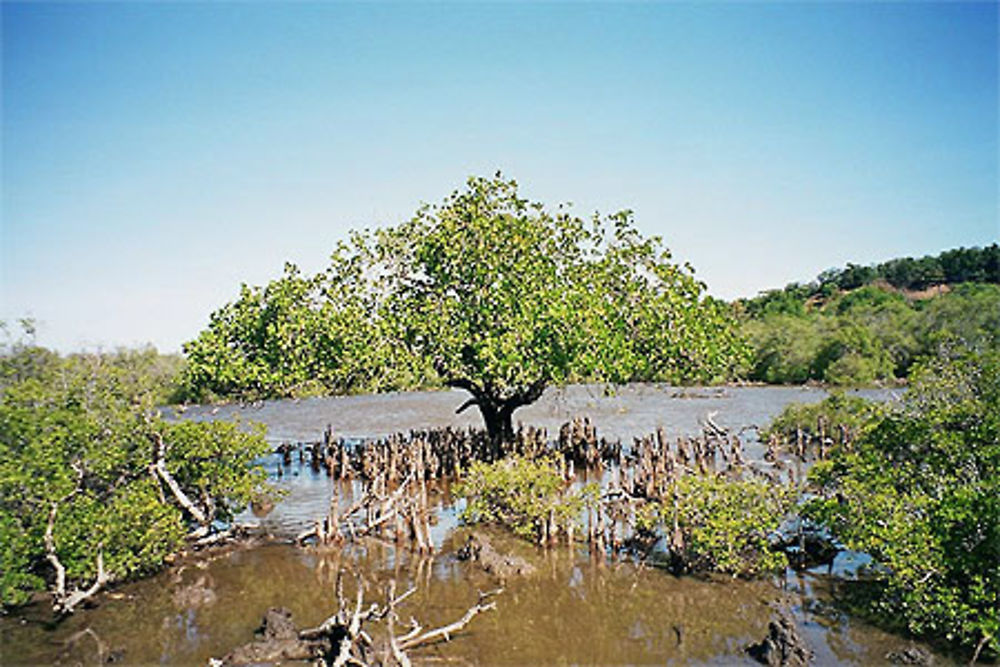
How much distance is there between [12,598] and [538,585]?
7.92m

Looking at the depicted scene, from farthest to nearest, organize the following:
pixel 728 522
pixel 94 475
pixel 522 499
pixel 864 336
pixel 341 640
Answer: pixel 864 336 → pixel 522 499 → pixel 94 475 → pixel 728 522 → pixel 341 640

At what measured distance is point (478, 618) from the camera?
10.6 metres

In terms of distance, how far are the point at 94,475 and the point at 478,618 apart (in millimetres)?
Result: 7419

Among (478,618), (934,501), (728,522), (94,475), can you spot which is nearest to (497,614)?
(478,618)

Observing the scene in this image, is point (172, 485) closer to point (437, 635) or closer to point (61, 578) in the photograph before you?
point (61, 578)

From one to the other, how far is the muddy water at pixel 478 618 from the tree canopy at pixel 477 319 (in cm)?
481

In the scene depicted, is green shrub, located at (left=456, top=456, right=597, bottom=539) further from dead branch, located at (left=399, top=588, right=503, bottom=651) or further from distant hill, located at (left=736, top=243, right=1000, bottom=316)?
distant hill, located at (left=736, top=243, right=1000, bottom=316)

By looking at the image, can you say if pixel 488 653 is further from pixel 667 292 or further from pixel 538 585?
pixel 667 292

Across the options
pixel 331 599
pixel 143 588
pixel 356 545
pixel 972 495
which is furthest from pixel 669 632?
pixel 143 588

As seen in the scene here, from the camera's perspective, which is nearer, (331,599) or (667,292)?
(331,599)

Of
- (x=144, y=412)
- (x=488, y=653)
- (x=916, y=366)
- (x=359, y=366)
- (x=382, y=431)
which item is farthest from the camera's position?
(x=382, y=431)

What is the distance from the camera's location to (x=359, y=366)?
59.2 feet

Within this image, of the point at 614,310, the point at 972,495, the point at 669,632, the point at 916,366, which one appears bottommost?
the point at 669,632

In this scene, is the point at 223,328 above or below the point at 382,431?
above
